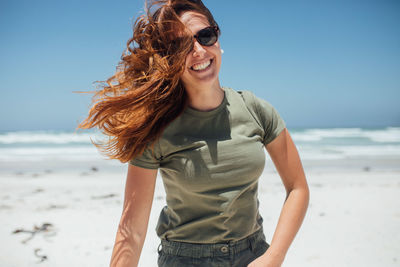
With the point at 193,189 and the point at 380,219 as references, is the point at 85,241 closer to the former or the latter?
the point at 193,189

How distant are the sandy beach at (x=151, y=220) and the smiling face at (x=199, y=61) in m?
2.74

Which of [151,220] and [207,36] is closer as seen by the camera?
[207,36]

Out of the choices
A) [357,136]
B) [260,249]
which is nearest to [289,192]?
[260,249]

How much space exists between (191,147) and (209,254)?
20.1 inches

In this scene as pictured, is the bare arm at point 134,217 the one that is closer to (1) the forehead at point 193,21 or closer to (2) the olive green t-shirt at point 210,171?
(2) the olive green t-shirt at point 210,171

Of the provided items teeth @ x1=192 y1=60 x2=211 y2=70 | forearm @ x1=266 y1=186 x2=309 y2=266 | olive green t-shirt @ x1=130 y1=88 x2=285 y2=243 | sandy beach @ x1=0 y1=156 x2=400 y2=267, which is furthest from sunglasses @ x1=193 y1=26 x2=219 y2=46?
sandy beach @ x1=0 y1=156 x2=400 y2=267

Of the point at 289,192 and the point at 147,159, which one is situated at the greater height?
the point at 147,159

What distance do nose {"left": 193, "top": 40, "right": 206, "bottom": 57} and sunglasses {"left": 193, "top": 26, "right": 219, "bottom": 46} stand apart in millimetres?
22

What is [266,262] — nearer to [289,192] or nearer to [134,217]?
[289,192]

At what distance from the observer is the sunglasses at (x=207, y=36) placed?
1.54 m

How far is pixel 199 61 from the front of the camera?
152 cm

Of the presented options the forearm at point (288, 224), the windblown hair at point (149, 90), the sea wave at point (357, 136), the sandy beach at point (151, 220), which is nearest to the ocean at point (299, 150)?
the sea wave at point (357, 136)

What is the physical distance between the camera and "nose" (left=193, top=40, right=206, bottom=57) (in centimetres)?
151

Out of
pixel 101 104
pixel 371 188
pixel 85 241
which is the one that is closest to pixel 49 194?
pixel 85 241
